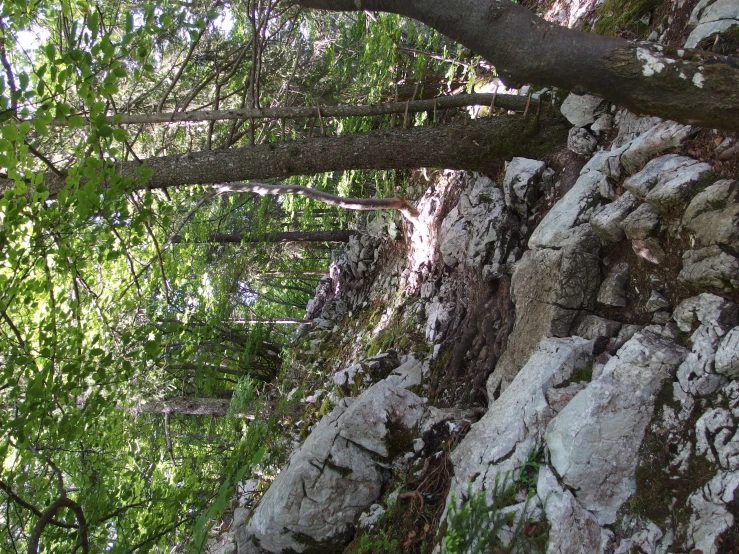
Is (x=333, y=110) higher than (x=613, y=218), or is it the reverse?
(x=333, y=110)

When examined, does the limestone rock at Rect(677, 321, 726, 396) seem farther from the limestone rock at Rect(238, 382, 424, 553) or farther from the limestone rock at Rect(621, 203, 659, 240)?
the limestone rock at Rect(238, 382, 424, 553)

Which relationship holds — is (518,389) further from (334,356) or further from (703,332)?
(334,356)

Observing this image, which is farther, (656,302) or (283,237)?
(283,237)

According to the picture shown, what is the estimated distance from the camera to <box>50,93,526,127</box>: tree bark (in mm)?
5453

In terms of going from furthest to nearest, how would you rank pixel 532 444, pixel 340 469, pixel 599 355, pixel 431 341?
pixel 431 341, pixel 340 469, pixel 599 355, pixel 532 444

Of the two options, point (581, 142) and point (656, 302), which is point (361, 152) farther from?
point (656, 302)

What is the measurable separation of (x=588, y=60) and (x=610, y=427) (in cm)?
238

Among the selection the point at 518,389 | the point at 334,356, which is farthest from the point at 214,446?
the point at 518,389

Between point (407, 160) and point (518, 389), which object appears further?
point (407, 160)

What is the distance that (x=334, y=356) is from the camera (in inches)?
358

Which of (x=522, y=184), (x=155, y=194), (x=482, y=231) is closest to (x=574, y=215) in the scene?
(x=522, y=184)

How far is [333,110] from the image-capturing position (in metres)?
5.84

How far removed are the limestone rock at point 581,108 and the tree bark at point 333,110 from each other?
548 millimetres

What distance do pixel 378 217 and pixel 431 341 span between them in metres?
3.56
